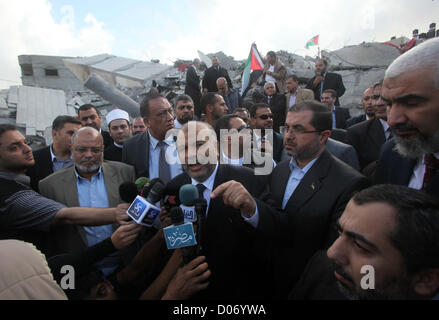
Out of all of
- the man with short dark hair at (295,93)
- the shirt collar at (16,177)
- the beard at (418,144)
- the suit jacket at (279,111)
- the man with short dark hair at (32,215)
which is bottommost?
the man with short dark hair at (32,215)

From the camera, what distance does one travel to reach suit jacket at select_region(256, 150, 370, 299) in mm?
1963

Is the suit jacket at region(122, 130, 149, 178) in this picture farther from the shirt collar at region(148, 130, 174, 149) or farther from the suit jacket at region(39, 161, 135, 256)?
the suit jacket at region(39, 161, 135, 256)

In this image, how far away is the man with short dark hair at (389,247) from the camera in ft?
3.69

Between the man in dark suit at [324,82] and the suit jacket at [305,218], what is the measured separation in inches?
218

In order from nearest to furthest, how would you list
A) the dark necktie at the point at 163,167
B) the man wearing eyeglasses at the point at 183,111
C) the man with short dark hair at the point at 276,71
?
the dark necktie at the point at 163,167 → the man wearing eyeglasses at the point at 183,111 → the man with short dark hair at the point at 276,71

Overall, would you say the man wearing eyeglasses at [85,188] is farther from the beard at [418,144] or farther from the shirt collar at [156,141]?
the beard at [418,144]

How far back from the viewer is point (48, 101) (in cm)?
1066

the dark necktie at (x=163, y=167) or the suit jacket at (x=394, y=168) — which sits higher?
the suit jacket at (x=394, y=168)

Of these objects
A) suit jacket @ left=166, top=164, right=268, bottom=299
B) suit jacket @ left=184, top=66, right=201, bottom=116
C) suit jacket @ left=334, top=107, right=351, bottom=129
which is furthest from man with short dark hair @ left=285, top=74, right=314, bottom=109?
suit jacket @ left=166, top=164, right=268, bottom=299

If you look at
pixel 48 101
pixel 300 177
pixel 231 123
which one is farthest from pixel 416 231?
pixel 48 101

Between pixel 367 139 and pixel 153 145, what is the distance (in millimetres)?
3223

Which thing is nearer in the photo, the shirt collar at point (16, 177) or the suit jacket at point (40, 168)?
the shirt collar at point (16, 177)

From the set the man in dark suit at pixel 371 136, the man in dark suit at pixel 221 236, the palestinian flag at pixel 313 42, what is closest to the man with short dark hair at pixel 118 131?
the man in dark suit at pixel 221 236

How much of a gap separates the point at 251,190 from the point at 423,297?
139 cm
